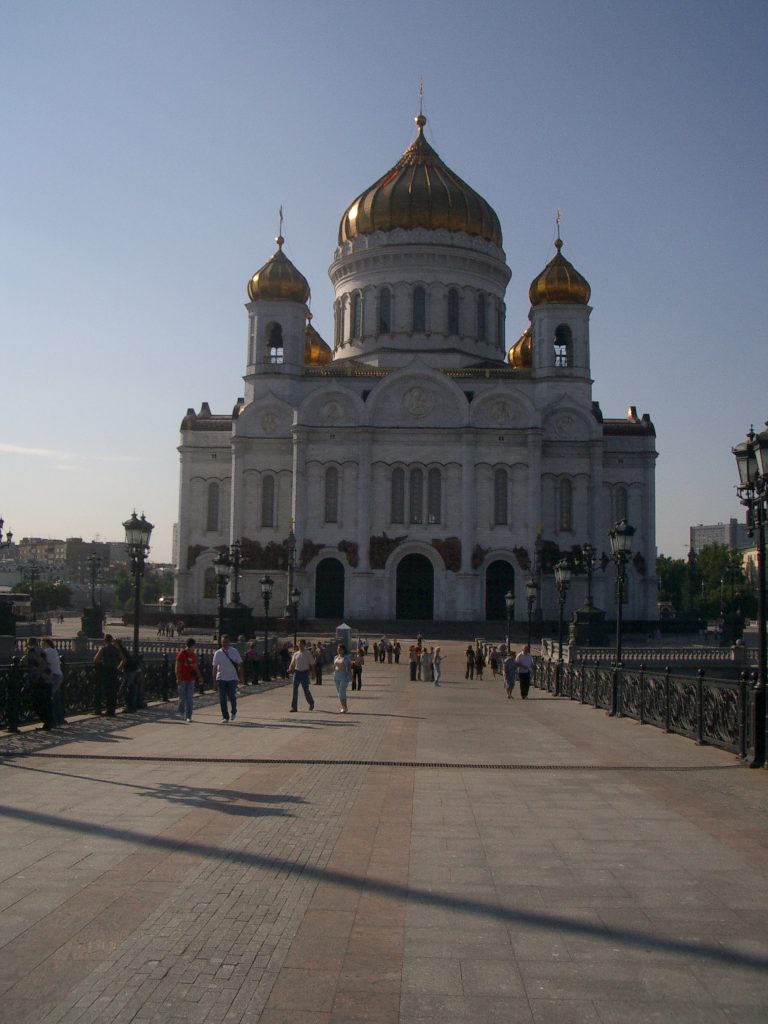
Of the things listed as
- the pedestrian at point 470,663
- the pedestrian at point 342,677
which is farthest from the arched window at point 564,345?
the pedestrian at point 342,677

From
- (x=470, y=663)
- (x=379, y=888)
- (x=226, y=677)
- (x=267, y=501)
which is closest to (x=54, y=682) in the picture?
(x=226, y=677)

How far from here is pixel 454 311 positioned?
2442 inches

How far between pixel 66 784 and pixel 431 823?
12.7ft

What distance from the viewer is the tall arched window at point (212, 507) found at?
60.0m

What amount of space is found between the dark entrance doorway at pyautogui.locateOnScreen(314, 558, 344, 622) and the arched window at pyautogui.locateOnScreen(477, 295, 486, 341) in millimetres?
16589

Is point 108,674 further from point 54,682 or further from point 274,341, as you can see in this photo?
point 274,341

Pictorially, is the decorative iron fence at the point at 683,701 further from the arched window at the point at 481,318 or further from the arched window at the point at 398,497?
the arched window at the point at 481,318

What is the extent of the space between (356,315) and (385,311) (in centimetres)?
205

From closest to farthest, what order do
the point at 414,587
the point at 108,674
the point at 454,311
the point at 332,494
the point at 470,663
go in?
the point at 108,674, the point at 470,663, the point at 414,587, the point at 332,494, the point at 454,311

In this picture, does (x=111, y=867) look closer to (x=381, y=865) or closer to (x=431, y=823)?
(x=381, y=865)

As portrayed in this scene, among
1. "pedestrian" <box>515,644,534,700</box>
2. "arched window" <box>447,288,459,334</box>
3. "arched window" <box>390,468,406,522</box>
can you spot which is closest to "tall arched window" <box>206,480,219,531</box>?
"arched window" <box>390,468,406,522</box>

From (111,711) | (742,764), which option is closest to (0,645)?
(111,711)

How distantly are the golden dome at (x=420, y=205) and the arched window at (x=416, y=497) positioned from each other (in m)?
15.0

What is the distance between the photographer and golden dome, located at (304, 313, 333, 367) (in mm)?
67500
